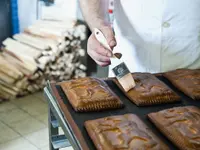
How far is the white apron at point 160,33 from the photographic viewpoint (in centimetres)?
162

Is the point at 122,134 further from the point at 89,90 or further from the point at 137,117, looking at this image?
the point at 89,90

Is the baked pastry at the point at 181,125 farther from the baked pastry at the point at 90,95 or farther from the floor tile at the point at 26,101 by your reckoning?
the floor tile at the point at 26,101

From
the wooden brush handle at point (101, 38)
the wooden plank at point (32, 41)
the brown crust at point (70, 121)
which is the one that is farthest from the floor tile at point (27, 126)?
the wooden brush handle at point (101, 38)

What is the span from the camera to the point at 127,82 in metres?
1.41

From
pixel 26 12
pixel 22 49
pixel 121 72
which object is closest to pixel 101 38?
pixel 121 72

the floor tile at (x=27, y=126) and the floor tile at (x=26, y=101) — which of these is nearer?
the floor tile at (x=27, y=126)

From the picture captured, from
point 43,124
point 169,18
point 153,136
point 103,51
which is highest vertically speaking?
point 169,18

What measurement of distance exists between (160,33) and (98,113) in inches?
24.5

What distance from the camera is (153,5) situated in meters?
1.63

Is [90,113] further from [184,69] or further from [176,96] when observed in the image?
[184,69]

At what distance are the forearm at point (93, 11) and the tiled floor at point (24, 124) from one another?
4.97ft

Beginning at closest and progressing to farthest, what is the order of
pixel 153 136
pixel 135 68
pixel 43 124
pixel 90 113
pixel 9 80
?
pixel 153 136 → pixel 90 113 → pixel 135 68 → pixel 43 124 → pixel 9 80

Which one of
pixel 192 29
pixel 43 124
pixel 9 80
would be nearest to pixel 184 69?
pixel 192 29

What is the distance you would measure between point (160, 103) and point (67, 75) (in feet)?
9.13
